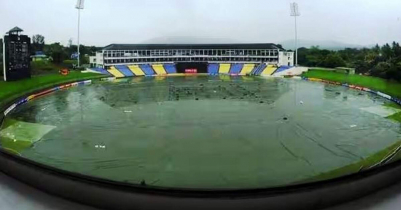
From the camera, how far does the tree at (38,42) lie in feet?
48.0

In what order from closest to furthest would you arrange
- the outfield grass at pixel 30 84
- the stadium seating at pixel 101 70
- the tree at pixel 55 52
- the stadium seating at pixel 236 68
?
the outfield grass at pixel 30 84 → the tree at pixel 55 52 → the stadium seating at pixel 101 70 → the stadium seating at pixel 236 68

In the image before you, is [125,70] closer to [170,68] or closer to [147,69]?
[147,69]

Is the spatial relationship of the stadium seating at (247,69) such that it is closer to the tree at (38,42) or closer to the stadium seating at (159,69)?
the stadium seating at (159,69)

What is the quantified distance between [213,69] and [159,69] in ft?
10.9

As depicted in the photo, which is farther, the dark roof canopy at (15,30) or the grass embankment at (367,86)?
the dark roof canopy at (15,30)

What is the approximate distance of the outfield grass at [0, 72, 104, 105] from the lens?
995cm

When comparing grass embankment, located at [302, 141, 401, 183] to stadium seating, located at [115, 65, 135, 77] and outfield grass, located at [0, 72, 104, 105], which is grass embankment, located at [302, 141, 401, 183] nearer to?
outfield grass, located at [0, 72, 104, 105]

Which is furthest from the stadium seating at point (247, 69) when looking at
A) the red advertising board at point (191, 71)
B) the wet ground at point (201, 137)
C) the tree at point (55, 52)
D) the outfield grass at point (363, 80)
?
the wet ground at point (201, 137)

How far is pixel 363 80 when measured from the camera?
565 inches

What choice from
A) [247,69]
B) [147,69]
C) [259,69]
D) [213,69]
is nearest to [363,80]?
[259,69]

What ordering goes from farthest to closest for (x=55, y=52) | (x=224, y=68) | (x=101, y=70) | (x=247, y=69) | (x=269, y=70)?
(x=224, y=68) → (x=247, y=69) → (x=269, y=70) → (x=101, y=70) → (x=55, y=52)

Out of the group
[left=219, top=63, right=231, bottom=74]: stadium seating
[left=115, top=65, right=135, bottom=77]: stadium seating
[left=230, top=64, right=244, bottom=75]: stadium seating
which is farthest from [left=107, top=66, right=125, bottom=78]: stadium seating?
[left=230, top=64, right=244, bottom=75]: stadium seating

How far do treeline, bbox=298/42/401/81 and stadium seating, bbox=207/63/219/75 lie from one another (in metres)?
5.08

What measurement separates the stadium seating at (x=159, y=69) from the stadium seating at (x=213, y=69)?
2.79 metres
